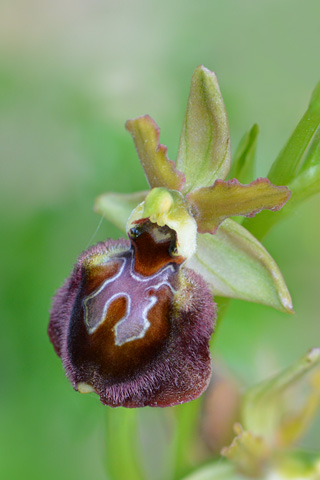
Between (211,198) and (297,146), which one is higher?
(297,146)

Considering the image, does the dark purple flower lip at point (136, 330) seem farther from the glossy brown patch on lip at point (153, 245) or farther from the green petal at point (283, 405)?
the green petal at point (283, 405)

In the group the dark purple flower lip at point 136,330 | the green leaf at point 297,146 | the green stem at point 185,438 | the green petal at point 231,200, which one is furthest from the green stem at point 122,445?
the green leaf at point 297,146

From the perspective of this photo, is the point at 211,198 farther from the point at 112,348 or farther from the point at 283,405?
the point at 283,405

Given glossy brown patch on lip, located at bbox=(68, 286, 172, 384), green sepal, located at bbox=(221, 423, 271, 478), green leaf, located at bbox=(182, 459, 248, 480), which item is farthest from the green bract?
green leaf, located at bbox=(182, 459, 248, 480)

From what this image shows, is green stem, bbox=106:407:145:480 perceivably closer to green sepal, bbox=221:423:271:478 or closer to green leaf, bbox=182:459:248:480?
green leaf, bbox=182:459:248:480

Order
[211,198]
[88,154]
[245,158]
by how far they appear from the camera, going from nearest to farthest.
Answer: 1. [211,198]
2. [245,158]
3. [88,154]

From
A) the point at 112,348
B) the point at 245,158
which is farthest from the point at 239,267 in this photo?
the point at 112,348

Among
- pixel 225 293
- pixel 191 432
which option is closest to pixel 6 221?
pixel 191 432
